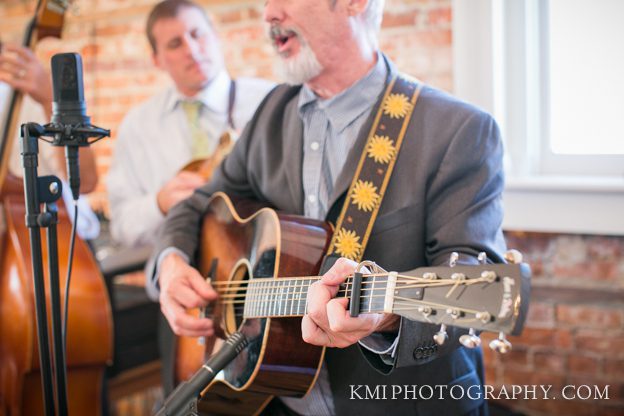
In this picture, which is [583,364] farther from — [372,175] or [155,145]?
[155,145]

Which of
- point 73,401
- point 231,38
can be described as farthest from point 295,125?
point 231,38

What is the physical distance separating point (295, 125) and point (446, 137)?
1.50ft

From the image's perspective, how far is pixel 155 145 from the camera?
109 inches

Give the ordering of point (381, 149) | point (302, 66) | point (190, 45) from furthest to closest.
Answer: point (190, 45), point (302, 66), point (381, 149)

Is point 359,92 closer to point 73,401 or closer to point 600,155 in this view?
point 600,155

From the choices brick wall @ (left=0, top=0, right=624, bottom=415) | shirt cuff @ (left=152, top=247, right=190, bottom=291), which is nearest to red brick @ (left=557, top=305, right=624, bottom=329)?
brick wall @ (left=0, top=0, right=624, bottom=415)

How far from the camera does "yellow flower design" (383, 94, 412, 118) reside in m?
1.62

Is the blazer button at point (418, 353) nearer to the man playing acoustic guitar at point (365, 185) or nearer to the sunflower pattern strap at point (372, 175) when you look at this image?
the man playing acoustic guitar at point (365, 185)

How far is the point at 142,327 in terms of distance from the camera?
11.2 feet

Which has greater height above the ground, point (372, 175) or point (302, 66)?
point (302, 66)

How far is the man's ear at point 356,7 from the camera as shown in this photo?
1709 millimetres

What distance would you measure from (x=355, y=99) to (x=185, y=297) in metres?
0.69

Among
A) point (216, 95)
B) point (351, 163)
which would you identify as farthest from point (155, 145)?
point (351, 163)

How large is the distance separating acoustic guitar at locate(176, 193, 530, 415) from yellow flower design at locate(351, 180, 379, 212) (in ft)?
0.31
